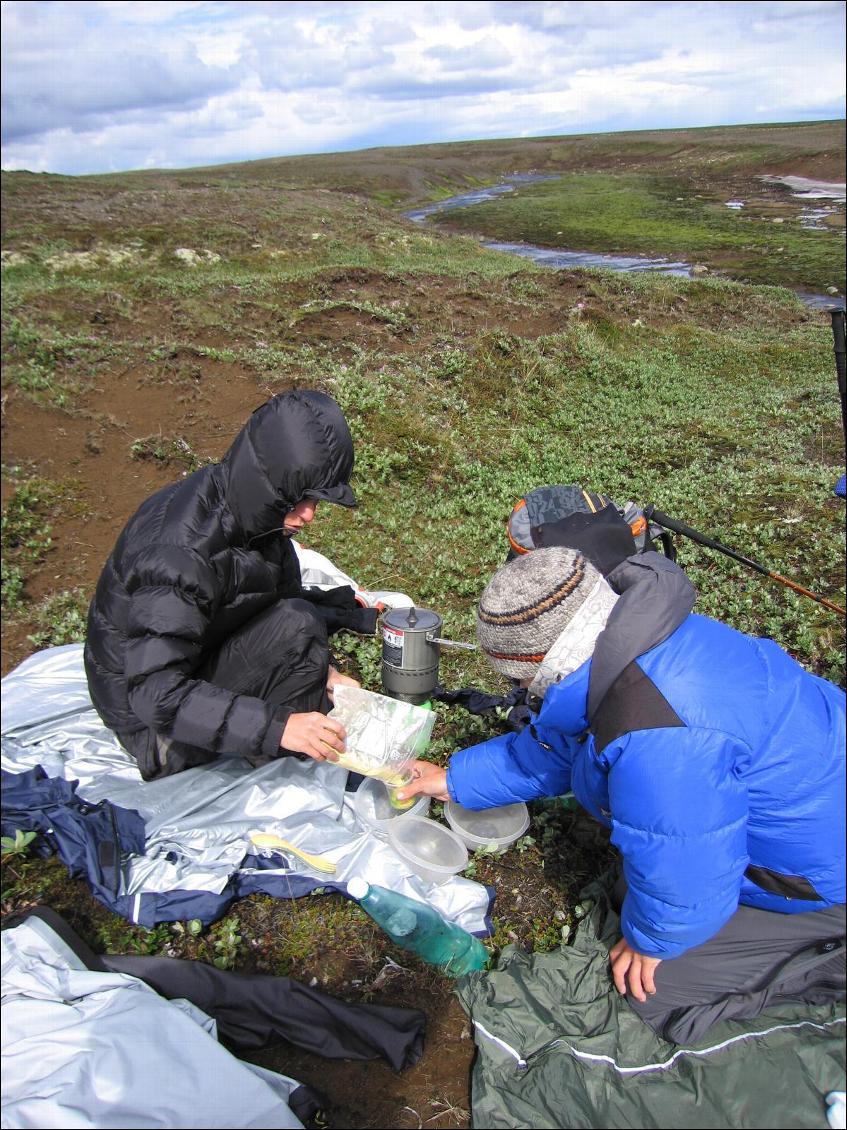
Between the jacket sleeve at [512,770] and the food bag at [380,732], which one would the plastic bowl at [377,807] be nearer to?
the food bag at [380,732]

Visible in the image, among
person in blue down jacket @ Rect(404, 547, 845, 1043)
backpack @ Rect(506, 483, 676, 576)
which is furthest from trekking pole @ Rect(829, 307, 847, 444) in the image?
person in blue down jacket @ Rect(404, 547, 845, 1043)

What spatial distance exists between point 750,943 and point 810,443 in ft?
28.9

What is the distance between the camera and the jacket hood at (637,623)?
2047 millimetres

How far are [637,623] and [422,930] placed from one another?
1.76 metres

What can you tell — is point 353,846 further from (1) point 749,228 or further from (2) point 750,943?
(1) point 749,228

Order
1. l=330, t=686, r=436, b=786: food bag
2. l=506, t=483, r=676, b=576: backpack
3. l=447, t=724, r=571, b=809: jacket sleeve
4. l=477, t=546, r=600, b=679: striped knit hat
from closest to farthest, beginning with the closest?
1. l=477, t=546, r=600, b=679: striped knit hat
2. l=447, t=724, r=571, b=809: jacket sleeve
3. l=330, t=686, r=436, b=786: food bag
4. l=506, t=483, r=676, b=576: backpack

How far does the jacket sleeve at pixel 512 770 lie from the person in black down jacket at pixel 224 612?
57cm

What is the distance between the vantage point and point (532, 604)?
2.13m

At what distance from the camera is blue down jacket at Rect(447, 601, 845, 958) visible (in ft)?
6.56

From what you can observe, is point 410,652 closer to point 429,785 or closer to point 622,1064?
point 429,785

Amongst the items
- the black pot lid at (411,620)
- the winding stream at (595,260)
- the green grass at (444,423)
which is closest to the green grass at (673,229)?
the winding stream at (595,260)

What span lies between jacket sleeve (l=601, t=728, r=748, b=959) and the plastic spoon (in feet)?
4.89

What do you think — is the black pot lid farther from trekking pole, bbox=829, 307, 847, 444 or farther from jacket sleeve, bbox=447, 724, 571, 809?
trekking pole, bbox=829, 307, 847, 444

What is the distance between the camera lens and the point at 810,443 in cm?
967
